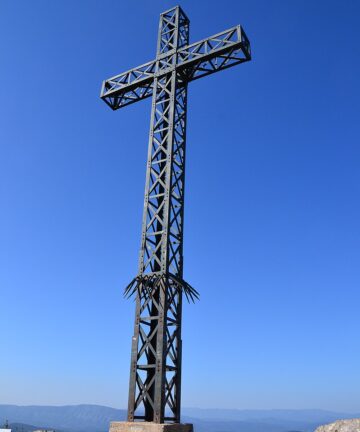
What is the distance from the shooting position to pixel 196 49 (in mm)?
15211

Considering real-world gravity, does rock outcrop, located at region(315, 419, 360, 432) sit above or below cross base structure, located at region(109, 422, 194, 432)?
above

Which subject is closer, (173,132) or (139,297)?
(139,297)

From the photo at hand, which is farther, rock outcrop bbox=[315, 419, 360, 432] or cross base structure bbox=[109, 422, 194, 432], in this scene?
cross base structure bbox=[109, 422, 194, 432]

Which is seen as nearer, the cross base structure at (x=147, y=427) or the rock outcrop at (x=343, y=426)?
the rock outcrop at (x=343, y=426)

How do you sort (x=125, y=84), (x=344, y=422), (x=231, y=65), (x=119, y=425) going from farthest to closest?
(x=125, y=84) < (x=231, y=65) < (x=119, y=425) < (x=344, y=422)

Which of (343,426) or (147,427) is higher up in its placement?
(343,426)

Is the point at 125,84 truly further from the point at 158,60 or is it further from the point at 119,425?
the point at 119,425

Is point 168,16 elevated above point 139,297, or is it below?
above

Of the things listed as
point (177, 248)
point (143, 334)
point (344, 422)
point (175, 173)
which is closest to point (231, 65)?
point (175, 173)

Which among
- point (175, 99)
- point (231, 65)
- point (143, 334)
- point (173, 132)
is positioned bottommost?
point (143, 334)

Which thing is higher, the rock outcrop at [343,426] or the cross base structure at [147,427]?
the rock outcrop at [343,426]

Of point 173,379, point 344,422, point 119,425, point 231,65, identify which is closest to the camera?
point 344,422

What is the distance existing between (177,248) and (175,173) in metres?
2.67

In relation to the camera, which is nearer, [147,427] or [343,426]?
[343,426]
